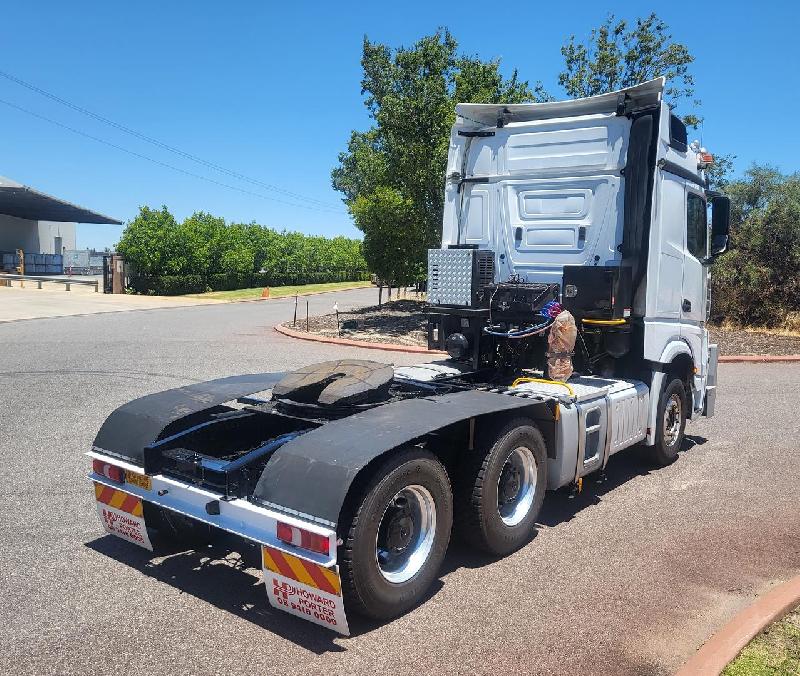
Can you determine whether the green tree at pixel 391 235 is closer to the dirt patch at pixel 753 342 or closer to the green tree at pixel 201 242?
the dirt patch at pixel 753 342

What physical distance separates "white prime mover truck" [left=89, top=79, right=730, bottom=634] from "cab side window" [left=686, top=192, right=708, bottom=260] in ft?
0.10

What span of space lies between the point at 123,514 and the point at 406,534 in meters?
1.81

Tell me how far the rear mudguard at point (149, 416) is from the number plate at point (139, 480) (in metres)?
0.09

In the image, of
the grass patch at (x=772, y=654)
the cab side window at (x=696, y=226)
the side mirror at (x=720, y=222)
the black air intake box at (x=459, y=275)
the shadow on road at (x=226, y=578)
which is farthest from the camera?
the side mirror at (x=720, y=222)

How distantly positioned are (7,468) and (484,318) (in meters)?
4.63

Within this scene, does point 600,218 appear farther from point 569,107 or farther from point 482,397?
point 482,397

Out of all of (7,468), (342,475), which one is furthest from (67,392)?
(342,475)

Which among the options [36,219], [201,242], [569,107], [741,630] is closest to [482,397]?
[741,630]

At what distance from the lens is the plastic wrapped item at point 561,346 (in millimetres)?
5949

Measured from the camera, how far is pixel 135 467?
432cm

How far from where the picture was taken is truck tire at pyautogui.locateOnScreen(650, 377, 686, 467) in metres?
6.85

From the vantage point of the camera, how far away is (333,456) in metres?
3.66

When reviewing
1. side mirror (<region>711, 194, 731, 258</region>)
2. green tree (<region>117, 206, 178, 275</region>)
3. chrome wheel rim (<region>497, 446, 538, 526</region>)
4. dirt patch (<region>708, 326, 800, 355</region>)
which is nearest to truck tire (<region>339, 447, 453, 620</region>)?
chrome wheel rim (<region>497, 446, 538, 526</region>)

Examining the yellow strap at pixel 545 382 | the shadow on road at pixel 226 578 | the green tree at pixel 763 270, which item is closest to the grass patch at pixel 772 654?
the shadow on road at pixel 226 578
